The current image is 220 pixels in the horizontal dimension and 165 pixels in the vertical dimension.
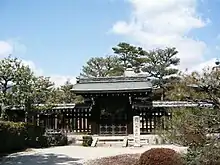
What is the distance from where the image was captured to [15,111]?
25.7m

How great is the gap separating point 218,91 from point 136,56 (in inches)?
1448

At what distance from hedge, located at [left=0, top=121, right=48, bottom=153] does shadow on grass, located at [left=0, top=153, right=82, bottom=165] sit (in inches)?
45.5

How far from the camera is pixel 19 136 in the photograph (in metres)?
20.1

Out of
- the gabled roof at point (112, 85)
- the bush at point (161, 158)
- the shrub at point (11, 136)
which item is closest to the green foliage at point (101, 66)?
the gabled roof at point (112, 85)

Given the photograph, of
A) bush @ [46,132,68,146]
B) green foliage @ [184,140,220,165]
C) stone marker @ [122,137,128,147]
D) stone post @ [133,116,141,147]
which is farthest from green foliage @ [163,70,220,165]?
bush @ [46,132,68,146]

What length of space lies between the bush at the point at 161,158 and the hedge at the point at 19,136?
849 cm

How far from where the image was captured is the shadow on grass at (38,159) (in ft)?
48.9

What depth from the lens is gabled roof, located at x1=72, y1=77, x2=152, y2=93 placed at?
24.6 meters

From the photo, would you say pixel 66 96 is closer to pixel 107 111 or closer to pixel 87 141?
pixel 107 111

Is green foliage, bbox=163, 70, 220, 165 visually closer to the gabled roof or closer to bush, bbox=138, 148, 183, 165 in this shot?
bush, bbox=138, 148, 183, 165

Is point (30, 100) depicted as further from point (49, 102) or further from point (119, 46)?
point (119, 46)

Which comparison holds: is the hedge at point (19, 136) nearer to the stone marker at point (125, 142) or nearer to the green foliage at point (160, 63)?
the stone marker at point (125, 142)

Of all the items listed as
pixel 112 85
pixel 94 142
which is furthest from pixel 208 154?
pixel 112 85

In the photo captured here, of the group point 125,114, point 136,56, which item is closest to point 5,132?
point 125,114
